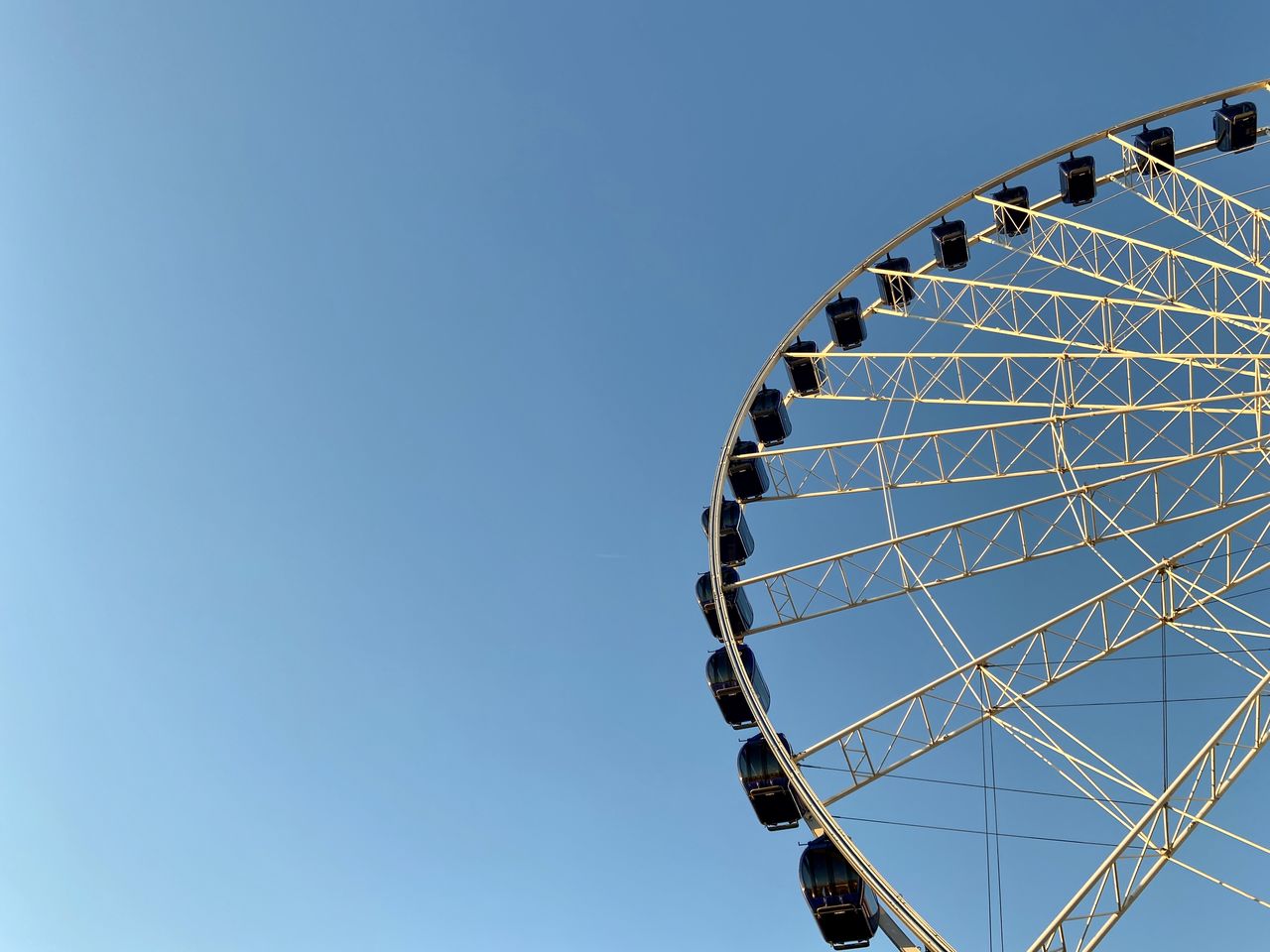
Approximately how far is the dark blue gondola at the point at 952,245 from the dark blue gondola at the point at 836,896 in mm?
18111

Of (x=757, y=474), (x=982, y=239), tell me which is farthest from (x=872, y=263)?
(x=757, y=474)

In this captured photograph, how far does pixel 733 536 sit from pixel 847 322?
318 inches

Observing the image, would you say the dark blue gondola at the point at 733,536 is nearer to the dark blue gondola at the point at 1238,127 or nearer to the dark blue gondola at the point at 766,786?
the dark blue gondola at the point at 766,786

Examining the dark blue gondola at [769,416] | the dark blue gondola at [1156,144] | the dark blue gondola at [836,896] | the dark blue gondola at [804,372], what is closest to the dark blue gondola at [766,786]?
the dark blue gondola at [836,896]

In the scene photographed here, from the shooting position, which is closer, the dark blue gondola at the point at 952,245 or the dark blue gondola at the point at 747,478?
the dark blue gondola at the point at 747,478

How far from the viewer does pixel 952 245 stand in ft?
100

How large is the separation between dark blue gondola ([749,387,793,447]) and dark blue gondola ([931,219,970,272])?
6.42 meters

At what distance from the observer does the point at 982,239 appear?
30297 millimetres

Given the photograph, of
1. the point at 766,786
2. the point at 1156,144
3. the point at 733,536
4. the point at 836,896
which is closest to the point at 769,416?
the point at 733,536

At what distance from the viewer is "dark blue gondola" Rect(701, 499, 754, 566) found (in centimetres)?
2791

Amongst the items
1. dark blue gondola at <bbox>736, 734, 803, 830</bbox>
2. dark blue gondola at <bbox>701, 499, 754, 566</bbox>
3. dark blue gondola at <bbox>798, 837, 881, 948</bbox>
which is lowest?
dark blue gondola at <bbox>798, 837, 881, 948</bbox>

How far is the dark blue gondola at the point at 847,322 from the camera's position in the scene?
3127 centimetres

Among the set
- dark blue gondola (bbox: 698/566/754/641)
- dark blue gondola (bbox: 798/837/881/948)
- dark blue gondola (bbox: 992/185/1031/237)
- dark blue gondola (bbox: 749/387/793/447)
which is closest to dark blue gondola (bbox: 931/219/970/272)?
dark blue gondola (bbox: 992/185/1031/237)

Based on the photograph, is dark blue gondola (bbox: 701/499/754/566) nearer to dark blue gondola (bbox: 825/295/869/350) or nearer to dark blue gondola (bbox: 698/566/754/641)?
dark blue gondola (bbox: 698/566/754/641)
